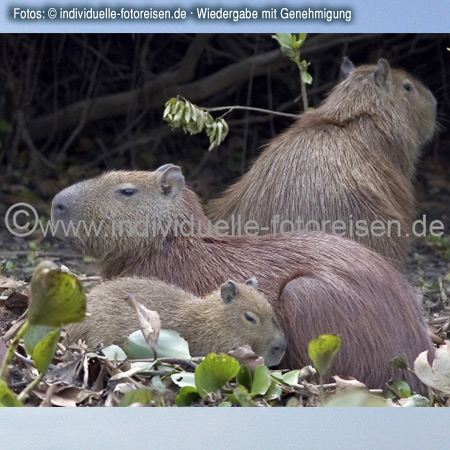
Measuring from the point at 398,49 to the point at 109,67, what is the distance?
8.01 feet

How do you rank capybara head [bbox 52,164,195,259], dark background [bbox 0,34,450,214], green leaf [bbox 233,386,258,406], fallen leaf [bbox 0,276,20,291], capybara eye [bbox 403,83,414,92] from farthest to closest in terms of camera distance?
dark background [bbox 0,34,450,214], capybara eye [bbox 403,83,414,92], fallen leaf [bbox 0,276,20,291], capybara head [bbox 52,164,195,259], green leaf [bbox 233,386,258,406]

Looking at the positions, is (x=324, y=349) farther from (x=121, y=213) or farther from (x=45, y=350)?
(x=121, y=213)

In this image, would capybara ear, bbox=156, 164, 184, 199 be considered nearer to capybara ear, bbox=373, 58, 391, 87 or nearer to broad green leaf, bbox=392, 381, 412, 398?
broad green leaf, bbox=392, 381, 412, 398

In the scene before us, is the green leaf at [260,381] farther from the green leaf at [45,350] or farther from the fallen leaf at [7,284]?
the fallen leaf at [7,284]

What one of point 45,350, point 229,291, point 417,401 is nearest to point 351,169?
point 229,291

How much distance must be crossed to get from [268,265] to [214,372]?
2.73ft

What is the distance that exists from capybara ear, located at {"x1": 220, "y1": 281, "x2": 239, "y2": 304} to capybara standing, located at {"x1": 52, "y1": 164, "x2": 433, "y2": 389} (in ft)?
0.62

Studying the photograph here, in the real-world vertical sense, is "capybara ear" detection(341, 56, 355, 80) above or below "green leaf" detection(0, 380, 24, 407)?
above

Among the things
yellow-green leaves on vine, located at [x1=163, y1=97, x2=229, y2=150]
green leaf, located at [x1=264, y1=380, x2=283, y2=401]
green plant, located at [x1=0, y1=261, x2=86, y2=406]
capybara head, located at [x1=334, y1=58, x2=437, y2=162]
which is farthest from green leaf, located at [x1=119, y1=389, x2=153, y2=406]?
capybara head, located at [x1=334, y1=58, x2=437, y2=162]

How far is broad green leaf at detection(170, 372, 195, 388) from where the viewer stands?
127 inches

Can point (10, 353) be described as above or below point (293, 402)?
above

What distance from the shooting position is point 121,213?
4031mm

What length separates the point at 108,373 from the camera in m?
3.29

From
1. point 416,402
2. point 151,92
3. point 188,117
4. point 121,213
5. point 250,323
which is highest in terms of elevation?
point 151,92
